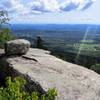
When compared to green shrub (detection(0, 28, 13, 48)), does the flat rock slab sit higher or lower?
lower

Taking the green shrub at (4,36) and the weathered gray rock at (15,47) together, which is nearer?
the weathered gray rock at (15,47)

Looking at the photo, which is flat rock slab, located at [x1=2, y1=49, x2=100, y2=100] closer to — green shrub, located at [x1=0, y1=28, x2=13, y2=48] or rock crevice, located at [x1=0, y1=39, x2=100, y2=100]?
rock crevice, located at [x1=0, y1=39, x2=100, y2=100]

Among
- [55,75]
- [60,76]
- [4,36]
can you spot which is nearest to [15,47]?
[55,75]

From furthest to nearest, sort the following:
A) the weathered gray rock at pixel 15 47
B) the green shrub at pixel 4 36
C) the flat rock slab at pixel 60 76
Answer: the green shrub at pixel 4 36 < the weathered gray rock at pixel 15 47 < the flat rock slab at pixel 60 76

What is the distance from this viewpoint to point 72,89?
45.0ft

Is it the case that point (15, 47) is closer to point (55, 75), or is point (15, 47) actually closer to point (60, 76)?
point (55, 75)

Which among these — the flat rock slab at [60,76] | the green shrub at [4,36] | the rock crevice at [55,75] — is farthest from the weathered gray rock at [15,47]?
the green shrub at [4,36]

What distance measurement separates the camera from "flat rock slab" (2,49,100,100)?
13475 millimetres

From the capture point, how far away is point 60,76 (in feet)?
50.2

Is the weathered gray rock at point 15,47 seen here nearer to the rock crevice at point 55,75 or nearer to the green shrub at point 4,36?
the rock crevice at point 55,75

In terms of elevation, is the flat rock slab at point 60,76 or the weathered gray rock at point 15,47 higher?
the weathered gray rock at point 15,47

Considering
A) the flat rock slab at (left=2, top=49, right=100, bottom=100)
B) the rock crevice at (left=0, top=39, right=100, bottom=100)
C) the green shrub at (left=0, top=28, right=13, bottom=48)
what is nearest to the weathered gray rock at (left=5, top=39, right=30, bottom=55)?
the rock crevice at (left=0, top=39, right=100, bottom=100)

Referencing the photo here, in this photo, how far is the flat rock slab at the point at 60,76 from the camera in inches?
531

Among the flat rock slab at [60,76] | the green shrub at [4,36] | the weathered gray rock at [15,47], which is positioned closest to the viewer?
the flat rock slab at [60,76]
